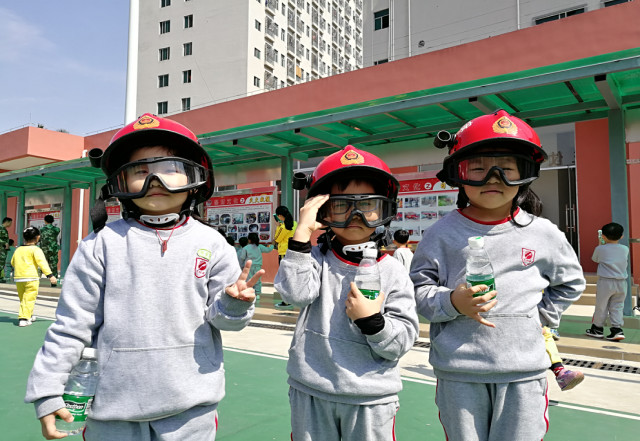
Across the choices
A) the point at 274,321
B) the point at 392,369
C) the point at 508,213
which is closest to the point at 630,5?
the point at 274,321

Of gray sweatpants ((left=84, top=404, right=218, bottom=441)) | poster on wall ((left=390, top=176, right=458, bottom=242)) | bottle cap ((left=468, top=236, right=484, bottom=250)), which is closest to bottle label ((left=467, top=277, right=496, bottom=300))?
bottle cap ((left=468, top=236, right=484, bottom=250))

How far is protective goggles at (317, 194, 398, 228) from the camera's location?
197 centimetres

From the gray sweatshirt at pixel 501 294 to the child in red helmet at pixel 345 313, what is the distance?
15cm

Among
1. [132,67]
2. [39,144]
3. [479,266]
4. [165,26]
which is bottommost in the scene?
[479,266]

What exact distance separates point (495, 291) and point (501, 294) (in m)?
0.19

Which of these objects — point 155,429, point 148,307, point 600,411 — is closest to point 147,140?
point 148,307

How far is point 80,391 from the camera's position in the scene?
5.57 feet

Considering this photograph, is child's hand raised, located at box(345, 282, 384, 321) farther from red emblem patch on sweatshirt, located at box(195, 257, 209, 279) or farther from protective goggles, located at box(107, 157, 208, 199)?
protective goggles, located at box(107, 157, 208, 199)

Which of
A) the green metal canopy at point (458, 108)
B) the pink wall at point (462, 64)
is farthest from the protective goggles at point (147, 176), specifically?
the pink wall at point (462, 64)

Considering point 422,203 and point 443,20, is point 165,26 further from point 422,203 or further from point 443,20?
point 422,203

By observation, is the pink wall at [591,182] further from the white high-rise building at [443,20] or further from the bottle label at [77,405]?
the bottle label at [77,405]

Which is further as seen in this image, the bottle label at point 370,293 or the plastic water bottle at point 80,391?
the bottle label at point 370,293

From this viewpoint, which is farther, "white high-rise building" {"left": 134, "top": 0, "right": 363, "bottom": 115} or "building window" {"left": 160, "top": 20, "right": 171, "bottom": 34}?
"building window" {"left": 160, "top": 20, "right": 171, "bottom": 34}

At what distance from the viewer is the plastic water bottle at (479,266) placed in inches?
69.4
